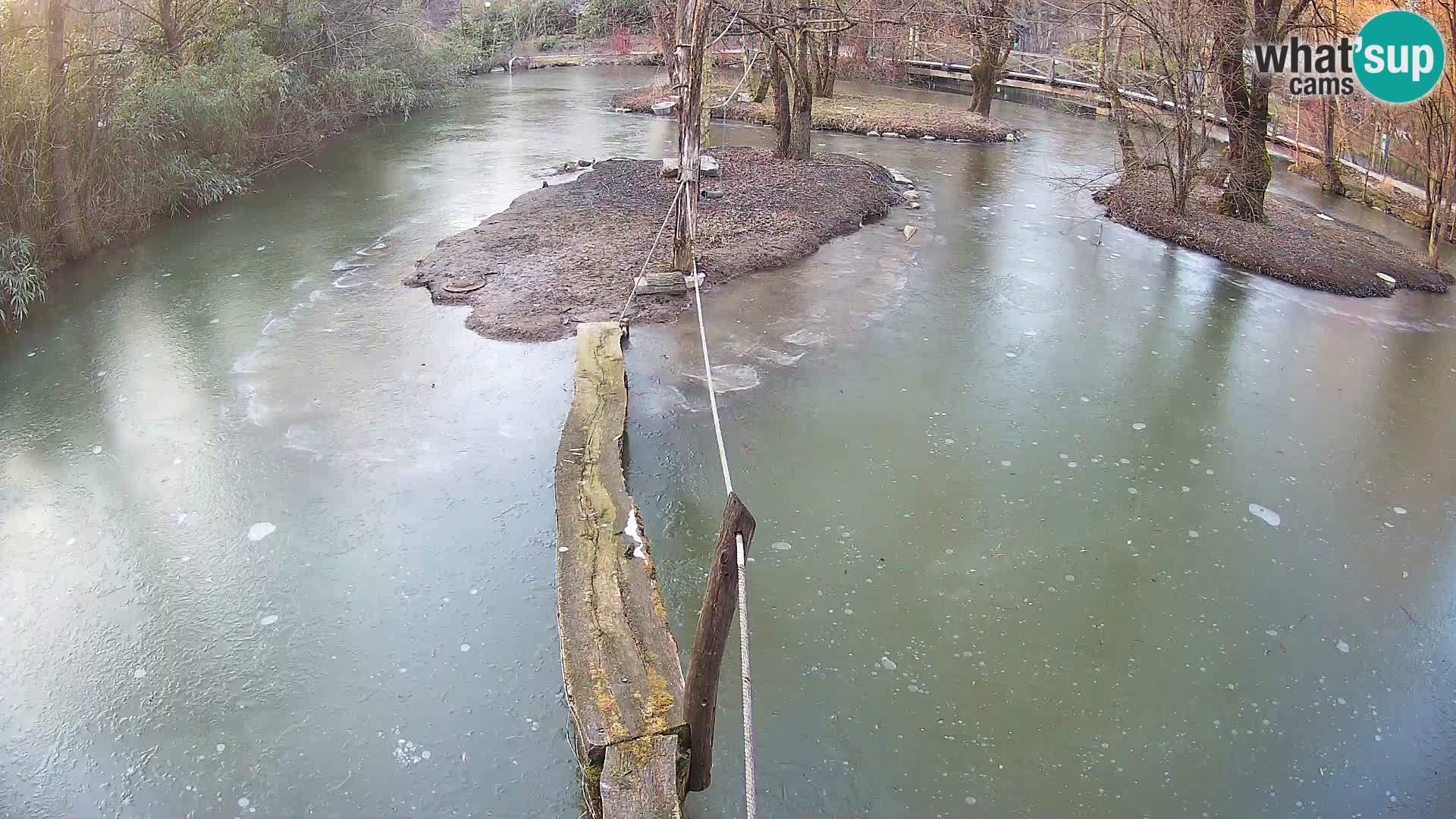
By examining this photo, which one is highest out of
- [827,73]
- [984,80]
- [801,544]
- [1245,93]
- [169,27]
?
[827,73]

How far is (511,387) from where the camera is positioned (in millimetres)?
6551

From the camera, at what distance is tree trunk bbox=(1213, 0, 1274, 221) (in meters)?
10.2

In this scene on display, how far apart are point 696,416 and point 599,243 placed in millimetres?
3771

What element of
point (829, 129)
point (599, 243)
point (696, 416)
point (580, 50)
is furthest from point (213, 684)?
point (580, 50)

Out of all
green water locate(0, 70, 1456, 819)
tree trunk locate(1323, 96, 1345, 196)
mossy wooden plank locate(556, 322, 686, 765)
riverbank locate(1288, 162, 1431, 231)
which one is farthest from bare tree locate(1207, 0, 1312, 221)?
mossy wooden plank locate(556, 322, 686, 765)

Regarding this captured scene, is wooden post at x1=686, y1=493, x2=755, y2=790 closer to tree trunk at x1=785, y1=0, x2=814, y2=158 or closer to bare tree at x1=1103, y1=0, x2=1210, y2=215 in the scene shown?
bare tree at x1=1103, y1=0, x2=1210, y2=215

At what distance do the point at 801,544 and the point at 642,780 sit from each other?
2090 mm

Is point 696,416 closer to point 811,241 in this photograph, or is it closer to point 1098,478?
point 1098,478

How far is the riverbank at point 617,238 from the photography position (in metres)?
7.93

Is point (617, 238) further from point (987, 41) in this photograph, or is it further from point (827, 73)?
point (827, 73)

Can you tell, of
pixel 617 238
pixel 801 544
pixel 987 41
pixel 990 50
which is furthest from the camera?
pixel 990 50

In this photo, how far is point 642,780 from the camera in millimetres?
2955

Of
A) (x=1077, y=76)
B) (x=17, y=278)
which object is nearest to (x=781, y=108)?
(x=17, y=278)

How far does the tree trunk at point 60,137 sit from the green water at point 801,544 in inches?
40.5
